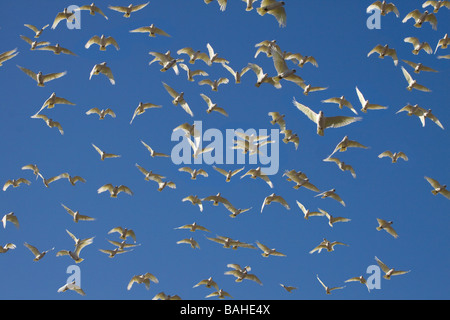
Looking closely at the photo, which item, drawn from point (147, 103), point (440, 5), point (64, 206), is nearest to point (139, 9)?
point (147, 103)

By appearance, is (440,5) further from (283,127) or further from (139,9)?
(139,9)

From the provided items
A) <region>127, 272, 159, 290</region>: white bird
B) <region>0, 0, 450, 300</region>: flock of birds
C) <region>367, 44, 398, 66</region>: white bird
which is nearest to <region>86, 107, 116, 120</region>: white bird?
<region>0, 0, 450, 300</region>: flock of birds

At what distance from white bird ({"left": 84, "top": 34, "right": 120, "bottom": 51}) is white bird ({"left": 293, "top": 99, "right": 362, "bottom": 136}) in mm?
10633

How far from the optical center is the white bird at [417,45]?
28.4 metres

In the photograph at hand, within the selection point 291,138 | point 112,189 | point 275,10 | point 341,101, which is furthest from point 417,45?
point 112,189

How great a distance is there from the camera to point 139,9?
27.6 metres

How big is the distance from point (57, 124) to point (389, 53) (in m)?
17.2

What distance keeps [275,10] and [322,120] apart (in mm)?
4502

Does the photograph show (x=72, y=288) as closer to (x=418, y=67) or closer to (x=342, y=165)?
(x=342, y=165)

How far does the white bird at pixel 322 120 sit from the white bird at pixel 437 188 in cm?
891

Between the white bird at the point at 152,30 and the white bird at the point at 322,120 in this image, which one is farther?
the white bird at the point at 152,30

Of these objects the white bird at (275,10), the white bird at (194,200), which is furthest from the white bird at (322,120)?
the white bird at (194,200)

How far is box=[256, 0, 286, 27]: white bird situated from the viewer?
840 inches

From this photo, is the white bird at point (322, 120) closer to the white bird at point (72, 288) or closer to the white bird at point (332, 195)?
the white bird at point (332, 195)
